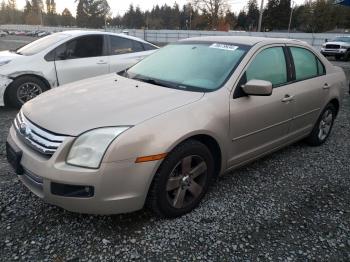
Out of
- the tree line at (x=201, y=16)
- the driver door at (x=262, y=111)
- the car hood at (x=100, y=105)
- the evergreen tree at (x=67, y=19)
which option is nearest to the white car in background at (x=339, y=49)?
the driver door at (x=262, y=111)

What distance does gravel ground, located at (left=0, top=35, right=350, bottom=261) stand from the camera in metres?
2.65

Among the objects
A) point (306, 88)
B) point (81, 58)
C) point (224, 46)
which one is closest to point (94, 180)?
point (224, 46)

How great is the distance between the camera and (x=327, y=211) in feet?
11.1

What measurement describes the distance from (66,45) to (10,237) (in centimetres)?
462

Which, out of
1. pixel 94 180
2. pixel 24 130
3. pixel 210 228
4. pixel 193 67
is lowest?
pixel 210 228

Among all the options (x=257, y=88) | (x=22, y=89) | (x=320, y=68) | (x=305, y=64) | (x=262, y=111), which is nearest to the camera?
(x=257, y=88)

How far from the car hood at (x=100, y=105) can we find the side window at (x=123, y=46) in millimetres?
3773

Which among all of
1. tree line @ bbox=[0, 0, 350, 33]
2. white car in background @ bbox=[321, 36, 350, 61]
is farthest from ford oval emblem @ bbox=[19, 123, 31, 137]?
tree line @ bbox=[0, 0, 350, 33]

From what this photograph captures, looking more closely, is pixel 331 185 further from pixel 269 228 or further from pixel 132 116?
pixel 132 116

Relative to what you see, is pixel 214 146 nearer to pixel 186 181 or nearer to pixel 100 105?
pixel 186 181

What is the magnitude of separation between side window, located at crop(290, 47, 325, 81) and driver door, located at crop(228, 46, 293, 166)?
241 mm

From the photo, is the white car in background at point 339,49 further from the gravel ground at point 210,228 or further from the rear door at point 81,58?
the gravel ground at point 210,228

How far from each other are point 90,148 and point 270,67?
2274 mm

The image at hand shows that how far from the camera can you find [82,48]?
6.75 m
